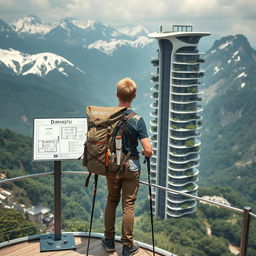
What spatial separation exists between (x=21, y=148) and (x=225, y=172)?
91588 millimetres

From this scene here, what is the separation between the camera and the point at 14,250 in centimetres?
597

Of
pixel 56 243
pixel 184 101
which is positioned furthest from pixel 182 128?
pixel 56 243

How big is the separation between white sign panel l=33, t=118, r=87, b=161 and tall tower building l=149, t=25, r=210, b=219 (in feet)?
231

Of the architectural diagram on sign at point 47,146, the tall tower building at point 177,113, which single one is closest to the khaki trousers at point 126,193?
the architectural diagram on sign at point 47,146

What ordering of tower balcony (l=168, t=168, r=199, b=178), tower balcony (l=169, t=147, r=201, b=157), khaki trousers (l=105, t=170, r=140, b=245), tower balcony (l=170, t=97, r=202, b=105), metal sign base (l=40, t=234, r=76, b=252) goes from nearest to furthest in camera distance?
khaki trousers (l=105, t=170, r=140, b=245), metal sign base (l=40, t=234, r=76, b=252), tower balcony (l=170, t=97, r=202, b=105), tower balcony (l=169, t=147, r=201, b=157), tower balcony (l=168, t=168, r=199, b=178)

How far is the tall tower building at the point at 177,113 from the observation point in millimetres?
75938

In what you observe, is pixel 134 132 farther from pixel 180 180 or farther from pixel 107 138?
pixel 180 180

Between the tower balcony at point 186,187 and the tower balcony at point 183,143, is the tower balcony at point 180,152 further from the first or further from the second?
the tower balcony at point 186,187

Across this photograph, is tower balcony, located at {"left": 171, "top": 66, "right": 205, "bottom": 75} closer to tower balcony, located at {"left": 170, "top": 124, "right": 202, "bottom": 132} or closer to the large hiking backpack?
tower balcony, located at {"left": 170, "top": 124, "right": 202, "bottom": 132}

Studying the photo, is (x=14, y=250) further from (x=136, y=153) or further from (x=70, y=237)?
(x=136, y=153)

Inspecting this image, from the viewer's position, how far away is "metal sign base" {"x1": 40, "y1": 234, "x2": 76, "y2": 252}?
599 centimetres

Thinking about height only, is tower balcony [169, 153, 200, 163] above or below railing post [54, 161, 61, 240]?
below

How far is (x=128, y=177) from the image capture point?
5.16 meters

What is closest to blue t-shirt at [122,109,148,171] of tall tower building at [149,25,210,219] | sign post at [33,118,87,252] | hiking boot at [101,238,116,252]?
sign post at [33,118,87,252]
